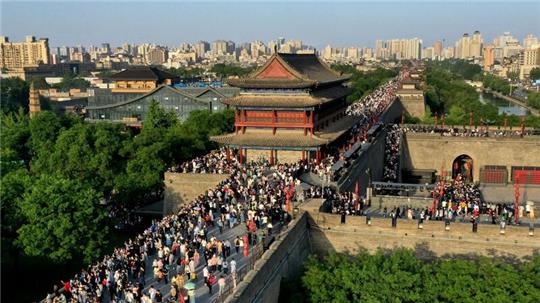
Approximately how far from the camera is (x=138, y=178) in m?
37.5

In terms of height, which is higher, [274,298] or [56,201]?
[56,201]

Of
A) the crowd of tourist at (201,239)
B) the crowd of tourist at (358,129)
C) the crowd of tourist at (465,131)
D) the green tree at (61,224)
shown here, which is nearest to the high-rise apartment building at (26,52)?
the crowd of tourist at (358,129)

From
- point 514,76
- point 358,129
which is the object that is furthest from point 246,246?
point 514,76

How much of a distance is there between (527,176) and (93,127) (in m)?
37.2

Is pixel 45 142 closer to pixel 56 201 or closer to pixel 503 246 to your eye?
pixel 56 201

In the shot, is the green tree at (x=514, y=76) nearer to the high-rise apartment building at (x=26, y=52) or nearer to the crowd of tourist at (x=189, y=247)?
the high-rise apartment building at (x=26, y=52)

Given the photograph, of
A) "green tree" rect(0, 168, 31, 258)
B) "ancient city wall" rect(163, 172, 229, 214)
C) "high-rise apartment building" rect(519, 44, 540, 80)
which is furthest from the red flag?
"high-rise apartment building" rect(519, 44, 540, 80)

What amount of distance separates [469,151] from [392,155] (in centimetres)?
708

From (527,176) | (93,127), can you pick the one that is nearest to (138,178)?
(93,127)

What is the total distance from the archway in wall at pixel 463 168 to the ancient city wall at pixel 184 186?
91.8 ft

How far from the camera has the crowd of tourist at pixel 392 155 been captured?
50406 millimetres

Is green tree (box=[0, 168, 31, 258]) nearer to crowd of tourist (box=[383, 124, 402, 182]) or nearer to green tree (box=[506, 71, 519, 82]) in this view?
crowd of tourist (box=[383, 124, 402, 182])

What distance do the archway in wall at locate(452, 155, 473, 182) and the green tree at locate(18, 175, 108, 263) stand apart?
121 feet

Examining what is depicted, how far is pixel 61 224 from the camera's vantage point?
25.5 metres
